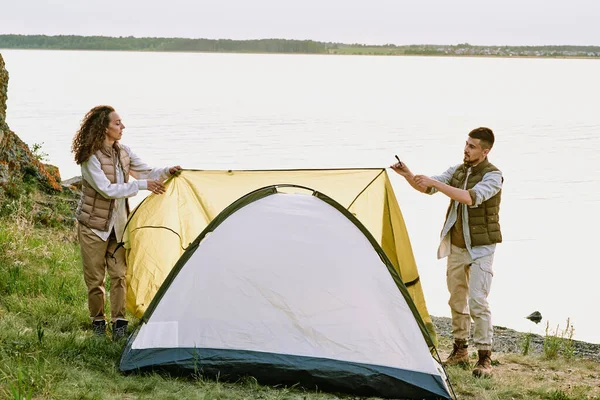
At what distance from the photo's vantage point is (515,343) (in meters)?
10.0

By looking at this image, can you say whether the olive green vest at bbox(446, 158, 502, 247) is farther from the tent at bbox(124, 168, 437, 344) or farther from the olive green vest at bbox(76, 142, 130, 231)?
the olive green vest at bbox(76, 142, 130, 231)

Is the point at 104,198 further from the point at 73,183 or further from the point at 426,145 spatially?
the point at 426,145

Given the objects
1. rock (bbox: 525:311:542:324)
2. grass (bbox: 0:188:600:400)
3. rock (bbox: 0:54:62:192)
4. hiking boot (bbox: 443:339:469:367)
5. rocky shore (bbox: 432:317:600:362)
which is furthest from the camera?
rock (bbox: 525:311:542:324)

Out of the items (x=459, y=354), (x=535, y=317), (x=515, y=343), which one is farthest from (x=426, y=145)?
(x=459, y=354)

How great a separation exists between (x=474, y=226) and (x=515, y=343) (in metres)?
3.79

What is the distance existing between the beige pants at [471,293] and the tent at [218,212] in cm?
31

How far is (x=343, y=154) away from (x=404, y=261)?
2367cm

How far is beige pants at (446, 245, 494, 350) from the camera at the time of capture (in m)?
6.80

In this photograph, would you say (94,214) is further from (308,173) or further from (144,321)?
(308,173)

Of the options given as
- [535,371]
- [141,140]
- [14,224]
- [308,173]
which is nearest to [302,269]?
[308,173]

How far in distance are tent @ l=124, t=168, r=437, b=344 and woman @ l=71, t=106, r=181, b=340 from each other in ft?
0.69

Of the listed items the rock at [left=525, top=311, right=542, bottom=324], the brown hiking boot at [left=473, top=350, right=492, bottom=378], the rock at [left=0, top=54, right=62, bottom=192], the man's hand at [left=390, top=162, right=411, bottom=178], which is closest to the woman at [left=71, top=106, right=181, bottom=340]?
the man's hand at [left=390, top=162, right=411, bottom=178]

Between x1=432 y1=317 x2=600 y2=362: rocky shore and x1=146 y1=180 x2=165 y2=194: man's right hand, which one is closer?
x1=146 y1=180 x2=165 y2=194: man's right hand

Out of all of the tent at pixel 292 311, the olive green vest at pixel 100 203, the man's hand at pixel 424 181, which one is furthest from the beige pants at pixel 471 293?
the olive green vest at pixel 100 203
